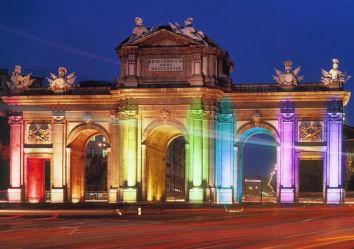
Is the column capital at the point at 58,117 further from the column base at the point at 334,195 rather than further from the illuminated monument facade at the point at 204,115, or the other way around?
the column base at the point at 334,195

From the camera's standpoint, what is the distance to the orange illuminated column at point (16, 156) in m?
68.8

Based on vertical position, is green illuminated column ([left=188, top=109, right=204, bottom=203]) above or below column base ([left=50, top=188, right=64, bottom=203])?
above

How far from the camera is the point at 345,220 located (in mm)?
42594

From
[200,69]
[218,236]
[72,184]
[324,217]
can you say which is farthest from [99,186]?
[218,236]

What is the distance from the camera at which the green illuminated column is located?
2534 inches

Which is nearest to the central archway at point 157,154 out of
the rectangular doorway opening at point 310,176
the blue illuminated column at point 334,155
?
the blue illuminated column at point 334,155

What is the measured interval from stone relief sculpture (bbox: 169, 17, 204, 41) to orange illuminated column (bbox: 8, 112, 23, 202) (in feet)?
51.9

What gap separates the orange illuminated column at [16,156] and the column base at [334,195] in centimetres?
→ 2622

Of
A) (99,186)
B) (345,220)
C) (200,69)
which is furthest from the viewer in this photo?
(99,186)

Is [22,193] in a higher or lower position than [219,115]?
lower

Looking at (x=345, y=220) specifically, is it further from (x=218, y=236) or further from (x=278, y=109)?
(x=278, y=109)

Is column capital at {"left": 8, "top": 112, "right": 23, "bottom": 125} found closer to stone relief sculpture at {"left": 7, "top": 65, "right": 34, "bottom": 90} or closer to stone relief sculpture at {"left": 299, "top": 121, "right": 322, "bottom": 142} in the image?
stone relief sculpture at {"left": 7, "top": 65, "right": 34, "bottom": 90}

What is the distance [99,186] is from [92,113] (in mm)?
44152

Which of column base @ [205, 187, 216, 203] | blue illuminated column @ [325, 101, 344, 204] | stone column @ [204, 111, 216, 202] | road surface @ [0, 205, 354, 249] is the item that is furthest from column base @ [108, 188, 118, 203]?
blue illuminated column @ [325, 101, 344, 204]
